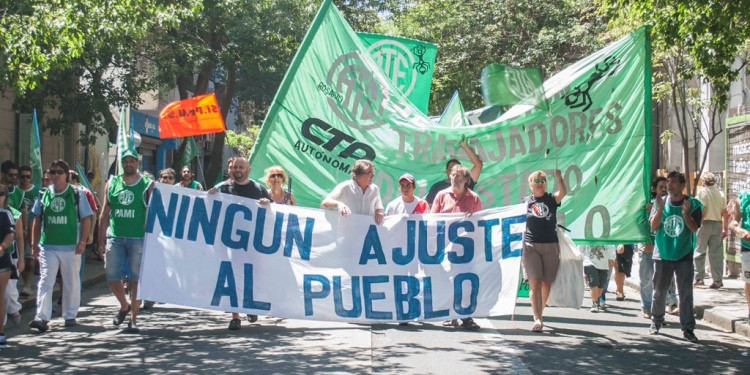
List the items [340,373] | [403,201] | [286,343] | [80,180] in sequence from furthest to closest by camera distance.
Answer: [80,180]
[403,201]
[286,343]
[340,373]

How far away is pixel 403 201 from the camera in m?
9.57

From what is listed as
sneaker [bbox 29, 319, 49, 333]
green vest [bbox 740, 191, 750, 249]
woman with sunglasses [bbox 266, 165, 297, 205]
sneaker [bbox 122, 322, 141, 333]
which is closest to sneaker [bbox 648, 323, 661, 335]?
green vest [bbox 740, 191, 750, 249]

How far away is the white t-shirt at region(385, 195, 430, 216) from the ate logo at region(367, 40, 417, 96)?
407 cm

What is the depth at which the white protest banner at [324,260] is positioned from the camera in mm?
8539

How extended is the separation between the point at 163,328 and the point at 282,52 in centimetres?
1747

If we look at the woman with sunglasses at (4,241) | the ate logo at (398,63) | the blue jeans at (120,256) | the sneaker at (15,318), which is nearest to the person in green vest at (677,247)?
the ate logo at (398,63)

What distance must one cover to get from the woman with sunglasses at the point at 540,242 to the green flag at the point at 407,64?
4.50 metres

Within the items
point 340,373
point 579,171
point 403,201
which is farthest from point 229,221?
point 579,171

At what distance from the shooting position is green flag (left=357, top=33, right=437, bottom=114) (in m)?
13.4

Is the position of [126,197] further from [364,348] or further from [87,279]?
[87,279]

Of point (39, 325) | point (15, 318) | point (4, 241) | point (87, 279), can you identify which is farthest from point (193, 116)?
point (4, 241)

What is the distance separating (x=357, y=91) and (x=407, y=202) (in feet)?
4.38

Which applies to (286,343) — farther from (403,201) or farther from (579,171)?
(579,171)

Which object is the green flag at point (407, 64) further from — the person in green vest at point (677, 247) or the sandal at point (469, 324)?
the person in green vest at point (677, 247)
